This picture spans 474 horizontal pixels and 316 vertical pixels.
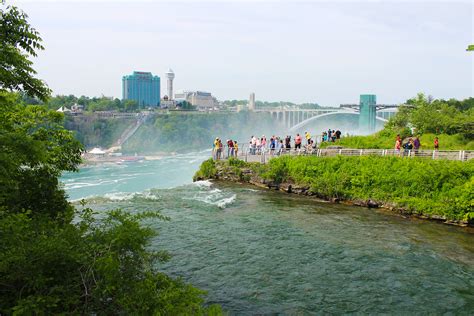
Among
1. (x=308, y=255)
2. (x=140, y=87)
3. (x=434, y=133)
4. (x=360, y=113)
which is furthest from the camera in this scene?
(x=140, y=87)

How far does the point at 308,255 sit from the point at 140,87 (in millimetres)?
170982

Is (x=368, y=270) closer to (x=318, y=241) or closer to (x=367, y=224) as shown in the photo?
(x=318, y=241)

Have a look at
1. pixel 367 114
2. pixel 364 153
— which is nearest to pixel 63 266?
pixel 364 153

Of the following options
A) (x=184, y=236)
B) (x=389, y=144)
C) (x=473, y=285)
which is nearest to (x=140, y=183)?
(x=389, y=144)

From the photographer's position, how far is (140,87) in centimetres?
17238

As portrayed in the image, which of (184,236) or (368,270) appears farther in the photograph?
(184,236)

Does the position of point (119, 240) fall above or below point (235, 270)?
above

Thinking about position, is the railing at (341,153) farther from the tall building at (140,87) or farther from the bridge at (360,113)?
the tall building at (140,87)

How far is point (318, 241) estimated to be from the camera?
11.1 metres

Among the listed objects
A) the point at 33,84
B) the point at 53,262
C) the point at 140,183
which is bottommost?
the point at 140,183

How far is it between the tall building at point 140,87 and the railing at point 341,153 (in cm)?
15215

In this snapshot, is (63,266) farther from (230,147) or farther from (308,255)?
(230,147)

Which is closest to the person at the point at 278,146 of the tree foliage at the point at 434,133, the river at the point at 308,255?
the tree foliage at the point at 434,133

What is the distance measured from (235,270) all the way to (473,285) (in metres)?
4.94
